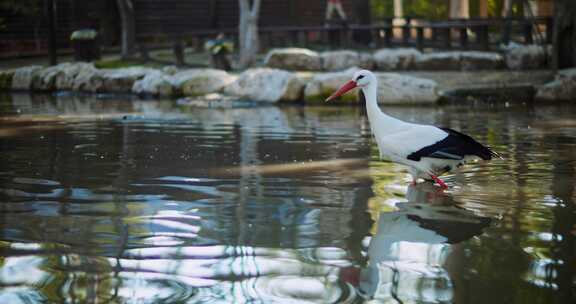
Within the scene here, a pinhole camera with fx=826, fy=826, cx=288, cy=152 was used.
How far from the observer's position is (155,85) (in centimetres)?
1950

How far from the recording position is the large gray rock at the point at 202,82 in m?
18.3

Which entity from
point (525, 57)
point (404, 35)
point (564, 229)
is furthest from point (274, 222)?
point (404, 35)

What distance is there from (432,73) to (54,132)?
10.2 m

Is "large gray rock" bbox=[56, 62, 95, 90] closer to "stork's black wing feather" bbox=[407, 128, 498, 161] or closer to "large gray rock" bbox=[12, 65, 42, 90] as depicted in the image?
"large gray rock" bbox=[12, 65, 42, 90]

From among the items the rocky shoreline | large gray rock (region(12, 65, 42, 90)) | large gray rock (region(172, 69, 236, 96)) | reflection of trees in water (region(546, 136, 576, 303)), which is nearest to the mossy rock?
the rocky shoreline

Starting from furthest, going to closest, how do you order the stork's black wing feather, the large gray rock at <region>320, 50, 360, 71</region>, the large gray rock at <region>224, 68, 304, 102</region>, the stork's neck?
the large gray rock at <region>320, 50, 360, 71</region>
the large gray rock at <region>224, 68, 304, 102</region>
the stork's neck
the stork's black wing feather

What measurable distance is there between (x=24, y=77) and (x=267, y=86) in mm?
8001

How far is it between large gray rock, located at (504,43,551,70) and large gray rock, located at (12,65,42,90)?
40.2 feet

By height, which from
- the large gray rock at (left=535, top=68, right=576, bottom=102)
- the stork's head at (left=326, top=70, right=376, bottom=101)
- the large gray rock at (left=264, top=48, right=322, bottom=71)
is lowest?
the large gray rock at (left=535, top=68, right=576, bottom=102)

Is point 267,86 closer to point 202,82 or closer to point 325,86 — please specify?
point 325,86

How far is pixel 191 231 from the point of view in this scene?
5.55m

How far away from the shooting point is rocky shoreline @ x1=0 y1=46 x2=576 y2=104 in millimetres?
16688

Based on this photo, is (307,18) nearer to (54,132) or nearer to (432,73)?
(432,73)

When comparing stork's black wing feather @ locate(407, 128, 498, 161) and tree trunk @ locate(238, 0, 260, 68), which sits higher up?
tree trunk @ locate(238, 0, 260, 68)
